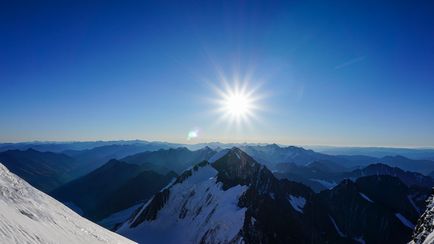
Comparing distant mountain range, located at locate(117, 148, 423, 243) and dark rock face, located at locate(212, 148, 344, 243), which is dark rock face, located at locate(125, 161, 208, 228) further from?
dark rock face, located at locate(212, 148, 344, 243)

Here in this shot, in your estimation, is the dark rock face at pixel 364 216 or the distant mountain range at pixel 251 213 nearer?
the distant mountain range at pixel 251 213

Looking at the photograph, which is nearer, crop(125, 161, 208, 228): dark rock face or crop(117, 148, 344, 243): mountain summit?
crop(117, 148, 344, 243): mountain summit

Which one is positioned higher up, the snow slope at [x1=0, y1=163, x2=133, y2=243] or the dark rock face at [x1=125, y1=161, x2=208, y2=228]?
the snow slope at [x1=0, y1=163, x2=133, y2=243]

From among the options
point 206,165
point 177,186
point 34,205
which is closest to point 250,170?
point 206,165

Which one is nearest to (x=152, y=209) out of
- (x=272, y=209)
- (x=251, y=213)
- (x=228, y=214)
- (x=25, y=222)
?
(x=228, y=214)

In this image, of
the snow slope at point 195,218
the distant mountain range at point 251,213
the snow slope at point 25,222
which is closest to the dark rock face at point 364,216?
the distant mountain range at point 251,213

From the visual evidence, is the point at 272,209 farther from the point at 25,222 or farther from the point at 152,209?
the point at 25,222

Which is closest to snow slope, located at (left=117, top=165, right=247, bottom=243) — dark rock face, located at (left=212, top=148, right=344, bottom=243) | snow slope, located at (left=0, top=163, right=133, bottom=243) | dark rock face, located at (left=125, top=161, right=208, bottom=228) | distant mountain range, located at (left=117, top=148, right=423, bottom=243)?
distant mountain range, located at (left=117, top=148, right=423, bottom=243)

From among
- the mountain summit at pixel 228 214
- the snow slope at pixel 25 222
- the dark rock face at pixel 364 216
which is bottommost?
the dark rock face at pixel 364 216

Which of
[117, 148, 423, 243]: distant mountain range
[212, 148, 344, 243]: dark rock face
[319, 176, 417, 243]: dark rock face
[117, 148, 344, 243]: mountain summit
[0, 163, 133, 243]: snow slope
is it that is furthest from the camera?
[319, 176, 417, 243]: dark rock face

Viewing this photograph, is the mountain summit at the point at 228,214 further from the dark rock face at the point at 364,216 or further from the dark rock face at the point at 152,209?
the dark rock face at the point at 364,216

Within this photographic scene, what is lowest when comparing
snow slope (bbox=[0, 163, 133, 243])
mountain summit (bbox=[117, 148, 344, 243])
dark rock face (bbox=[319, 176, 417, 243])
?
dark rock face (bbox=[319, 176, 417, 243])
